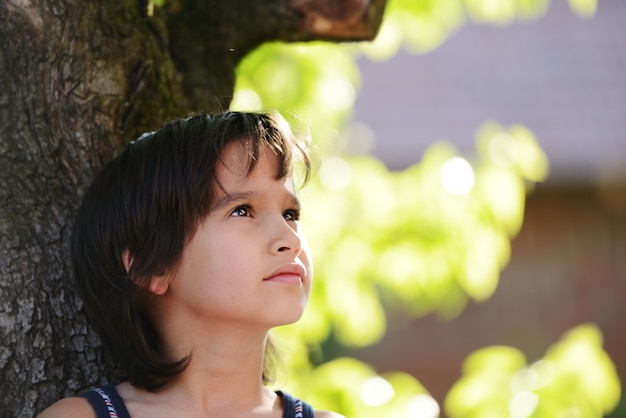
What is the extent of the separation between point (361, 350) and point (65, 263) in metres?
6.54

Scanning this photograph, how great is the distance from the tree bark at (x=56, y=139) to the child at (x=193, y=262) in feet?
0.19

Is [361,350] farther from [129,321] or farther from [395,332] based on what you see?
[129,321]

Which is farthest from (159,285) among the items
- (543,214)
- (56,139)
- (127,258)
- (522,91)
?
(522,91)

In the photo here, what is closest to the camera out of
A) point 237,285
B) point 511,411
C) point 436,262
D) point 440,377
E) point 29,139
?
point 237,285

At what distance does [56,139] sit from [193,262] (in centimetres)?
37

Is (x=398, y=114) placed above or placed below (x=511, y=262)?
above

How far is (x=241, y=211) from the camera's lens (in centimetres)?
189

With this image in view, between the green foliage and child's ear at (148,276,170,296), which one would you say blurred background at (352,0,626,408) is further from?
child's ear at (148,276,170,296)

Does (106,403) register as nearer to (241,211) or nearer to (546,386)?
(241,211)

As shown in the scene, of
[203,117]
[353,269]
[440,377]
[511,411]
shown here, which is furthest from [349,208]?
[440,377]

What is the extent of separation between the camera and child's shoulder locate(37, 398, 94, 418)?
5.85ft

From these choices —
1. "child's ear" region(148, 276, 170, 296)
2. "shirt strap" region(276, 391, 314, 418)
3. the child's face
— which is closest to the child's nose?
the child's face

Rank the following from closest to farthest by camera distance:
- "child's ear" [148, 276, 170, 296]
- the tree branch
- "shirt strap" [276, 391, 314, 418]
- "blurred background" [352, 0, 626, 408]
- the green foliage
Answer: "child's ear" [148, 276, 170, 296]
"shirt strap" [276, 391, 314, 418]
the tree branch
the green foliage
"blurred background" [352, 0, 626, 408]

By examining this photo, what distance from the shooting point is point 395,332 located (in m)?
8.23
